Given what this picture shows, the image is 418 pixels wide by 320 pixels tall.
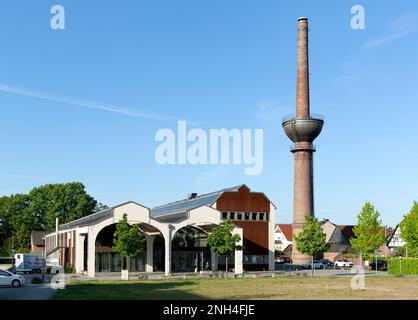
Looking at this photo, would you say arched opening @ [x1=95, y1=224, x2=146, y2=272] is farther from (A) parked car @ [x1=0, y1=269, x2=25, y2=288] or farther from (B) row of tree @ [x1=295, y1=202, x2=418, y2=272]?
(A) parked car @ [x1=0, y1=269, x2=25, y2=288]

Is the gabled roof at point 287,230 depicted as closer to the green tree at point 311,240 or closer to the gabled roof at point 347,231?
the gabled roof at point 347,231

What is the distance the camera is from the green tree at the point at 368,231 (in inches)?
2805

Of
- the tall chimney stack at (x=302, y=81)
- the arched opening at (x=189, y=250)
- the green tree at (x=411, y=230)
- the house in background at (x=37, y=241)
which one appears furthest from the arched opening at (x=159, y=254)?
the house in background at (x=37, y=241)

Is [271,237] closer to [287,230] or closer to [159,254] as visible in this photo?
[159,254]

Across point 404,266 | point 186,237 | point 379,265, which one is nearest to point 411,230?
point 379,265

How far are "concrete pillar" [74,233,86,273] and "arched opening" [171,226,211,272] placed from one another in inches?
422

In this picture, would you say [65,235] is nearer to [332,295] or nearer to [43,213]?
[332,295]

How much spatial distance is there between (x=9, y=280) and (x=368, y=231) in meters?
46.5

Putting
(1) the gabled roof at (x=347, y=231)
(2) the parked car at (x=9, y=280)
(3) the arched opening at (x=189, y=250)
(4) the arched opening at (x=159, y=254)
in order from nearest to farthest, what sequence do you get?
(2) the parked car at (x=9, y=280) < (3) the arched opening at (x=189, y=250) < (4) the arched opening at (x=159, y=254) < (1) the gabled roof at (x=347, y=231)

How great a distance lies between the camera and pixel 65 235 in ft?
241

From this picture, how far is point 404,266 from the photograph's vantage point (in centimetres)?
6538

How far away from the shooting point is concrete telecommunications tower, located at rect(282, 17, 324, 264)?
3359 inches
